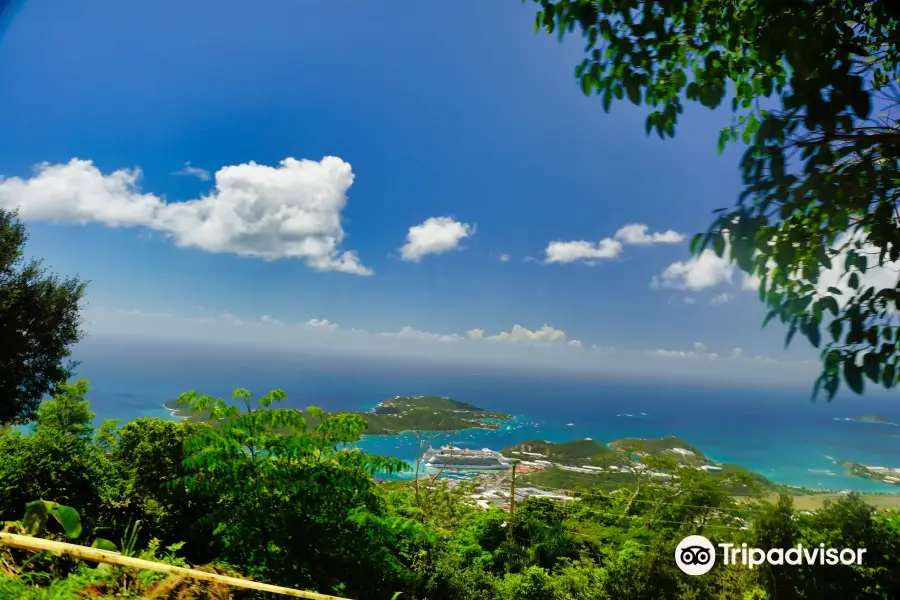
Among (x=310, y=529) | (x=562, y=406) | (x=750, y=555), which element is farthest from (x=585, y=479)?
(x=562, y=406)

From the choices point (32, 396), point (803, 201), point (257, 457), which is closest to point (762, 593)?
point (803, 201)

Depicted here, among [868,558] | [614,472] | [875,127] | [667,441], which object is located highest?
[875,127]

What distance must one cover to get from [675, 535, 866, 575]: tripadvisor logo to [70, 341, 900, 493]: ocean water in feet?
1.59

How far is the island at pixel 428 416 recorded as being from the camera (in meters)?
8.66

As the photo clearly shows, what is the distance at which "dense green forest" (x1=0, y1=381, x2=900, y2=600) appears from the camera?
80.7 inches

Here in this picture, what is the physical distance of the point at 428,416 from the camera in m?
10.4

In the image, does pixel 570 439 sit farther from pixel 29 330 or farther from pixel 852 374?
pixel 29 330

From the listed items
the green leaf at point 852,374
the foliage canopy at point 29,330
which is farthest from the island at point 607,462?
the foliage canopy at point 29,330

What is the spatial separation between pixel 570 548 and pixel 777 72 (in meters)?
5.60

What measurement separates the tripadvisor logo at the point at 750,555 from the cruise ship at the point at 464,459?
4402mm

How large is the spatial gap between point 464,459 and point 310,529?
6582mm

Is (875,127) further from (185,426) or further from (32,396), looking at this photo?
(32,396)

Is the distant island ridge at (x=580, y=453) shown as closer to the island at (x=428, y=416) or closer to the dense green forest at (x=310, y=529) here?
the island at (x=428, y=416)

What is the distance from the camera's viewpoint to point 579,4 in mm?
1271
